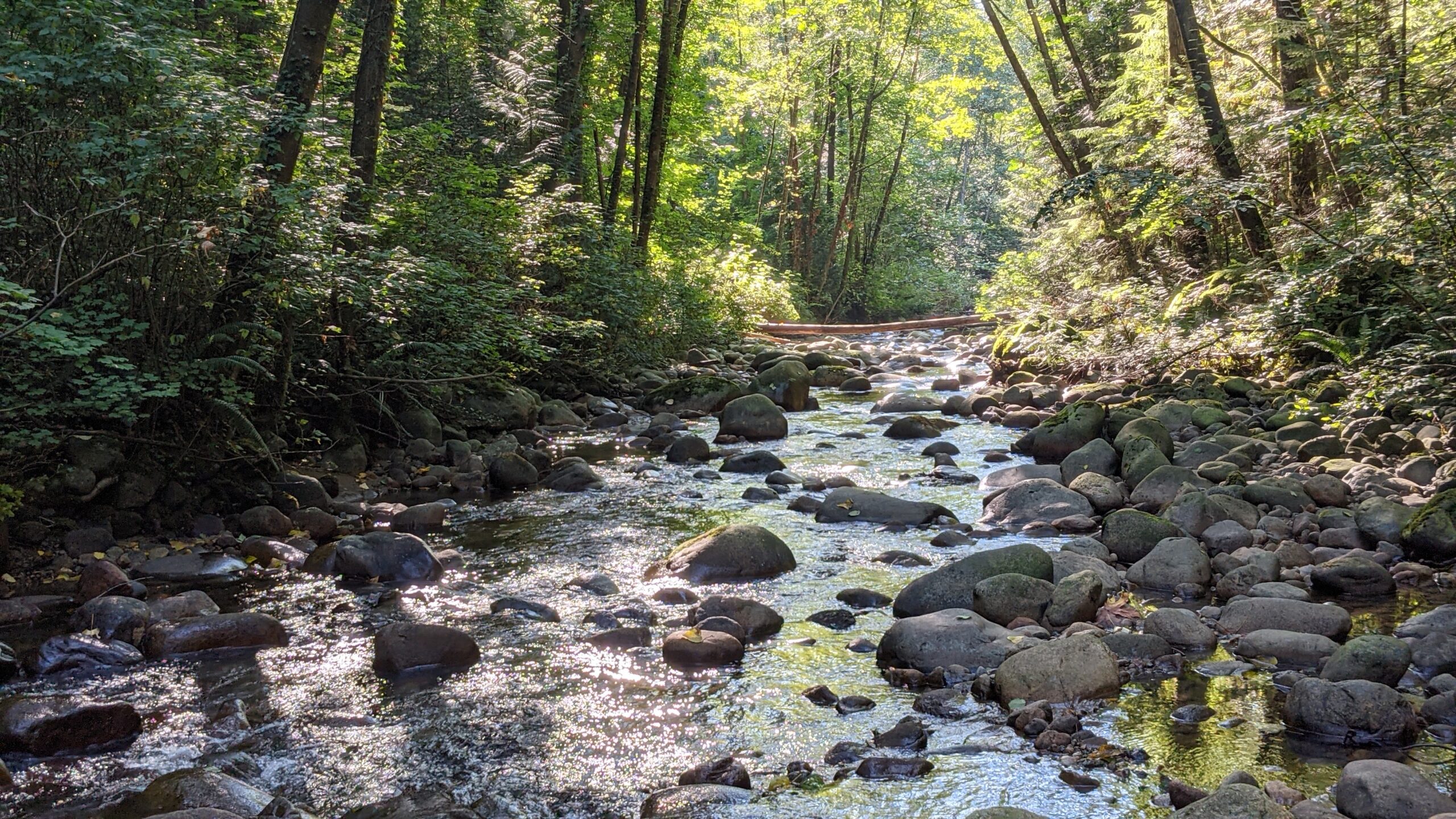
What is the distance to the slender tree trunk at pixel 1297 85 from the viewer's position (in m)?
9.23

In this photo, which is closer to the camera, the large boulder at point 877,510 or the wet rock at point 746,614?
the wet rock at point 746,614

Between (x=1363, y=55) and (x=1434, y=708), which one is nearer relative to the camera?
(x=1434, y=708)

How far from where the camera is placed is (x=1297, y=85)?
10430 mm

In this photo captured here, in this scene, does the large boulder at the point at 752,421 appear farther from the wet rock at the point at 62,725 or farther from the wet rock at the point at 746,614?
the wet rock at the point at 62,725

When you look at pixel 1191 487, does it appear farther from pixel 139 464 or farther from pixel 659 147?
pixel 659 147

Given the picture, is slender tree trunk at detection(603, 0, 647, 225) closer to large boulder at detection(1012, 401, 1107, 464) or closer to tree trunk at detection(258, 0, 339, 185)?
tree trunk at detection(258, 0, 339, 185)

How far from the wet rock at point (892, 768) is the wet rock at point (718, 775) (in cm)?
47

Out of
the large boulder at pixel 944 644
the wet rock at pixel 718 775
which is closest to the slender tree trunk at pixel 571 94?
the large boulder at pixel 944 644

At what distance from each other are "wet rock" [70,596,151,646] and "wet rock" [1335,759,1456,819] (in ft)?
18.1

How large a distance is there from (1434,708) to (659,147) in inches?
590

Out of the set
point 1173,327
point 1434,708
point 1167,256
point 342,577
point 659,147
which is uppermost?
point 659,147

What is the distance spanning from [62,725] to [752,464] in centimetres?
670

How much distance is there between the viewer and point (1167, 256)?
46.1 ft

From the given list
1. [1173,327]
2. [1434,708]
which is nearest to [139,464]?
[1434,708]
